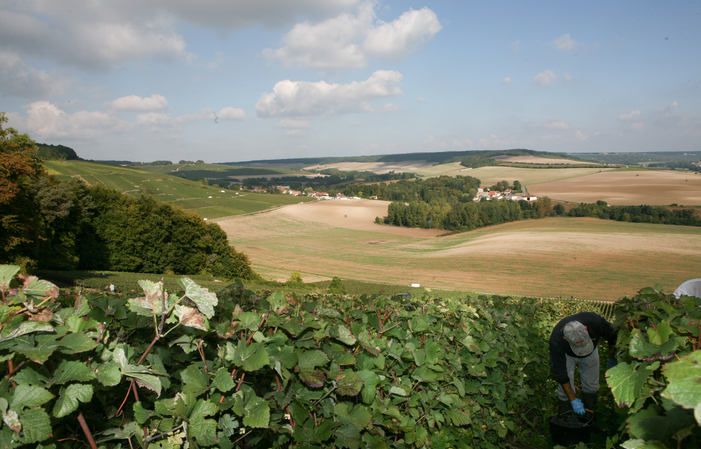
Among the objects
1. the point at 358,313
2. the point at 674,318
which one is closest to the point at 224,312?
the point at 358,313

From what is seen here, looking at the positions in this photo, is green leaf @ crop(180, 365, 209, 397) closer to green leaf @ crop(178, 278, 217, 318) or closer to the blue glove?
green leaf @ crop(178, 278, 217, 318)

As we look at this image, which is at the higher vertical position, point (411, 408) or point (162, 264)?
point (411, 408)

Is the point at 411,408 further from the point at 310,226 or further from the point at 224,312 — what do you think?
the point at 310,226

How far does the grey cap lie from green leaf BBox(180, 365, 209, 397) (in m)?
4.42

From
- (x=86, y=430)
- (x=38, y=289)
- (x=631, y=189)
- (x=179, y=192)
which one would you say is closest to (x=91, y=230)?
Answer: (x=38, y=289)

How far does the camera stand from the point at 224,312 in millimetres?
2652

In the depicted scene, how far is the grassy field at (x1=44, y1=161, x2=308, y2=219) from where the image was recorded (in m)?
74.8

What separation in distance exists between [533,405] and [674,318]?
345 centimetres

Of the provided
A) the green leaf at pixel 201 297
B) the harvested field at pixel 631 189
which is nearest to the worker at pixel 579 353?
the green leaf at pixel 201 297

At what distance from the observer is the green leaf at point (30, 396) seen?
4.22ft

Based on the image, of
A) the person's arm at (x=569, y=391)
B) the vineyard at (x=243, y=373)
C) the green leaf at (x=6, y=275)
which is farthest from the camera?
the person's arm at (x=569, y=391)

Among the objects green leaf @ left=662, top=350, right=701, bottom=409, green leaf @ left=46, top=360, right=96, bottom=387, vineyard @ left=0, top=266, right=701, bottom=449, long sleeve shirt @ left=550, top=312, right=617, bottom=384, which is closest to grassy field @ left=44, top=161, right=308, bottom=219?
long sleeve shirt @ left=550, top=312, right=617, bottom=384

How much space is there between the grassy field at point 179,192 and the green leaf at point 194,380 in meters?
75.4

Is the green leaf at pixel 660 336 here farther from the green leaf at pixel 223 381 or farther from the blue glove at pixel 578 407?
the blue glove at pixel 578 407
